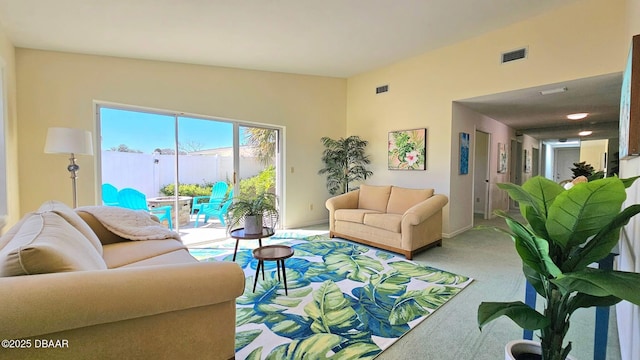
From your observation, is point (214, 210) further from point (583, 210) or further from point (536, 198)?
point (583, 210)

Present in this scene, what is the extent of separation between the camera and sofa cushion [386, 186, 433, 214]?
400 cm

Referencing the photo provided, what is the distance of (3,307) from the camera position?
90cm

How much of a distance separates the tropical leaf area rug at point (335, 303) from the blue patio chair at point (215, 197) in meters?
0.91

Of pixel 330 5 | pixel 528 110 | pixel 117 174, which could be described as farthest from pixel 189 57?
pixel 528 110

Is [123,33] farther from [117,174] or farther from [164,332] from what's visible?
[164,332]

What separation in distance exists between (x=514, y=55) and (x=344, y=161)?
308 cm

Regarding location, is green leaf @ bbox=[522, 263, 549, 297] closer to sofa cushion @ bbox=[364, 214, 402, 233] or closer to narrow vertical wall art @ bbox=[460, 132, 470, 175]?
sofa cushion @ bbox=[364, 214, 402, 233]

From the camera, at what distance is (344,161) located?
553cm

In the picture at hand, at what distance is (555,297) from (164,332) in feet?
5.02

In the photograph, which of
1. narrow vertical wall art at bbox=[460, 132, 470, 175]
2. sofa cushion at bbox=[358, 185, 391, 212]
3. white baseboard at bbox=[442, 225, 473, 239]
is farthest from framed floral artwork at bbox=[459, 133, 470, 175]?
sofa cushion at bbox=[358, 185, 391, 212]

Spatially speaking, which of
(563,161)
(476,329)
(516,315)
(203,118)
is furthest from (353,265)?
(563,161)

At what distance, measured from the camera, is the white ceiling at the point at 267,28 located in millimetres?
2549

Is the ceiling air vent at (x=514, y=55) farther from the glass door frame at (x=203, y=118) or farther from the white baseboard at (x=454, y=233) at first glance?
the glass door frame at (x=203, y=118)

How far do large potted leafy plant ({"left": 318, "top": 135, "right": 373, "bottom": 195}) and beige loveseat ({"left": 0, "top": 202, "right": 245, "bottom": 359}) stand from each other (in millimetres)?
4363
